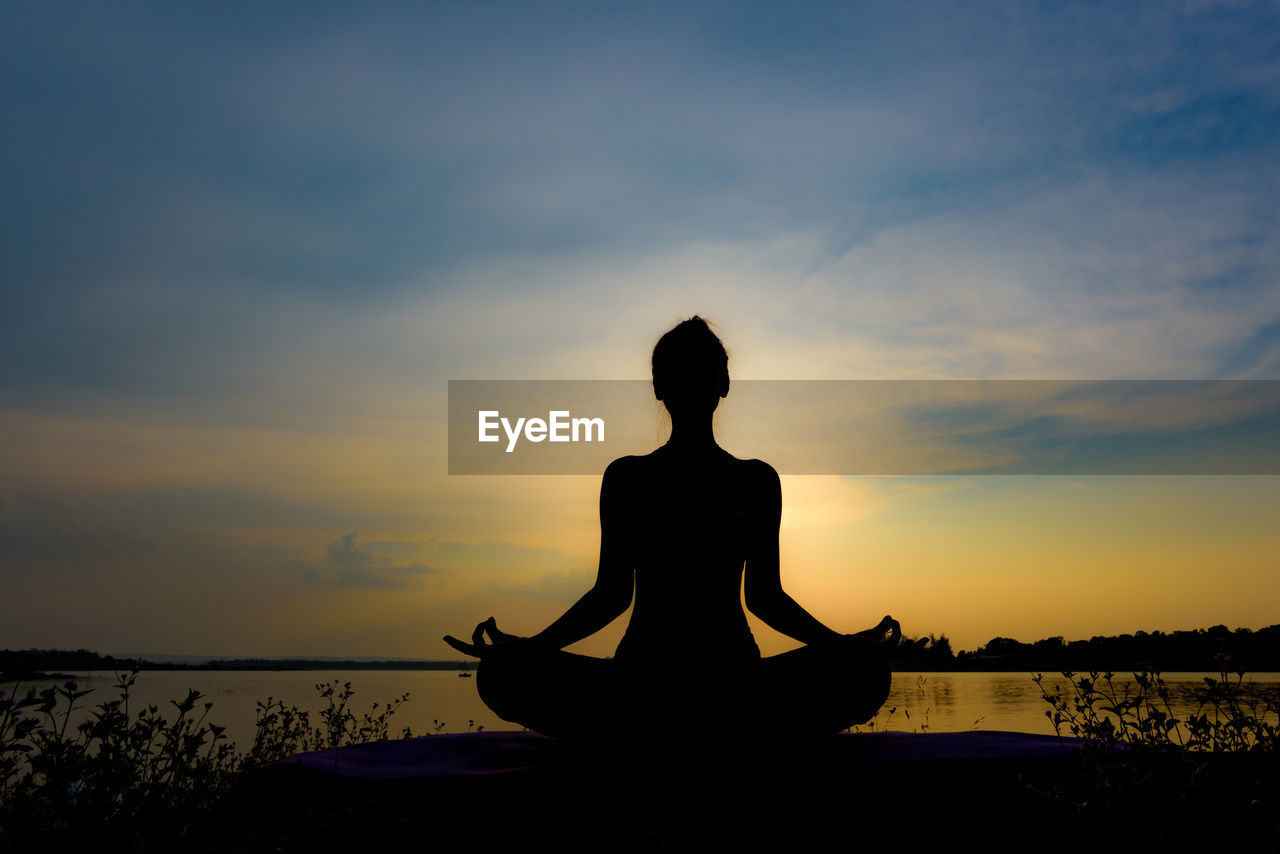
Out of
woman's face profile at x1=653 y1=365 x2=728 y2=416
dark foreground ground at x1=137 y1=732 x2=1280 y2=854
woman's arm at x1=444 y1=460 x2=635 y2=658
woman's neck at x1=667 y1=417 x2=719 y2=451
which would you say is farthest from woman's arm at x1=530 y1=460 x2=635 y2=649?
dark foreground ground at x1=137 y1=732 x2=1280 y2=854

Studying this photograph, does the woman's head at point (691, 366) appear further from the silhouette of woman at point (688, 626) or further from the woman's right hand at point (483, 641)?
the woman's right hand at point (483, 641)

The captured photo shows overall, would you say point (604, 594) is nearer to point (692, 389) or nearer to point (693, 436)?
point (693, 436)

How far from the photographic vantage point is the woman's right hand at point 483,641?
4324 millimetres

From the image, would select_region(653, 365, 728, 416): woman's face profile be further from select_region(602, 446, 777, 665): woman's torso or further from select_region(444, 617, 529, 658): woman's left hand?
select_region(444, 617, 529, 658): woman's left hand

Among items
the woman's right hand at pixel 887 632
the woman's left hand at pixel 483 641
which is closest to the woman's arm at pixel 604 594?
the woman's left hand at pixel 483 641

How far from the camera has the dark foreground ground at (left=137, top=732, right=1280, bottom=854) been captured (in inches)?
126

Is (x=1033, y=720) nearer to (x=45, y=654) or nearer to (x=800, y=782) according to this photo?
(x=800, y=782)

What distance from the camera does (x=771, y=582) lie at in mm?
5051

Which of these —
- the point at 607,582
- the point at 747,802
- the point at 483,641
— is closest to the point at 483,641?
the point at 483,641

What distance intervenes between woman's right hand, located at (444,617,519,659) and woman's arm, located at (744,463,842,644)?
1475 mm

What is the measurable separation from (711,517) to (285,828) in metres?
2.73

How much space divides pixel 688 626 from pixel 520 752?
1426 mm

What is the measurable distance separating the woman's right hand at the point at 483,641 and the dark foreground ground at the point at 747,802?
0.63 metres

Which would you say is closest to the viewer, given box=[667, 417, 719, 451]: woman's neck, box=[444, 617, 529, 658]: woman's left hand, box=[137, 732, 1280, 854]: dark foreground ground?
box=[137, 732, 1280, 854]: dark foreground ground
